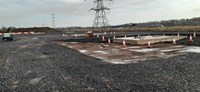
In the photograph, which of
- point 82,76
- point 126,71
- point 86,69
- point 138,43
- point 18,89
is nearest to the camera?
point 18,89

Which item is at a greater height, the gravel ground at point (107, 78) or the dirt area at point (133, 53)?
the dirt area at point (133, 53)

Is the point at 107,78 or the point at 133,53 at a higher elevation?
the point at 133,53

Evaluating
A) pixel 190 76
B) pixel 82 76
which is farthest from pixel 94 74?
pixel 190 76

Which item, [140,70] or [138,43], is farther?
[138,43]

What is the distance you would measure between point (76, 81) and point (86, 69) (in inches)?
117

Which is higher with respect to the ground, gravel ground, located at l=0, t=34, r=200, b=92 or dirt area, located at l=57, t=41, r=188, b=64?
dirt area, located at l=57, t=41, r=188, b=64

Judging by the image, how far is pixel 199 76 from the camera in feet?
39.2

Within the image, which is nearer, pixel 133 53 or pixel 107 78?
pixel 107 78

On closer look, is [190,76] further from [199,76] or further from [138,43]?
[138,43]

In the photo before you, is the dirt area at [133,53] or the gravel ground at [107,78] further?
the dirt area at [133,53]

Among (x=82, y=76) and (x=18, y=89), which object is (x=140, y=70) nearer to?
(x=82, y=76)

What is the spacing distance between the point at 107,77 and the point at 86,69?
2599 mm

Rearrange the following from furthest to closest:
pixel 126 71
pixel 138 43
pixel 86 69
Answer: pixel 138 43, pixel 86 69, pixel 126 71

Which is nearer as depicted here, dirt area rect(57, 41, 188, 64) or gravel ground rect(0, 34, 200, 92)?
gravel ground rect(0, 34, 200, 92)
